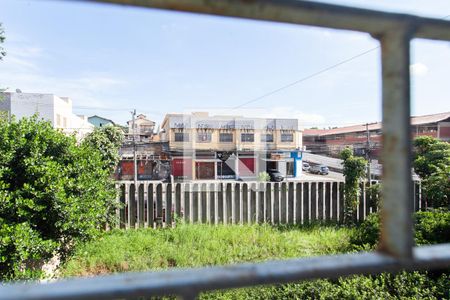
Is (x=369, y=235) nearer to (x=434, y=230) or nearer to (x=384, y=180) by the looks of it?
(x=434, y=230)

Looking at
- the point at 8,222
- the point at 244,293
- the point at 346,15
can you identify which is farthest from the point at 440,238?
the point at 8,222

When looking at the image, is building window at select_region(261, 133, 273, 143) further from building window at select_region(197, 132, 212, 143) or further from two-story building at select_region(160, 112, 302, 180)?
building window at select_region(197, 132, 212, 143)

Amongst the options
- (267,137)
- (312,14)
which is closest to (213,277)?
(312,14)

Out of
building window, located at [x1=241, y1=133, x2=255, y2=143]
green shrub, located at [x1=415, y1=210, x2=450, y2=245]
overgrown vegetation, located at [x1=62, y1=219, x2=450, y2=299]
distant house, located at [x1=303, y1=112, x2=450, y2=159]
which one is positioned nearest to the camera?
overgrown vegetation, located at [x1=62, y1=219, x2=450, y2=299]

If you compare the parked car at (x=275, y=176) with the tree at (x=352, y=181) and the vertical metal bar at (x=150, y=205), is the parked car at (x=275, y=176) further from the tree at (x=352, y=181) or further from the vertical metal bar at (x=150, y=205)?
the vertical metal bar at (x=150, y=205)

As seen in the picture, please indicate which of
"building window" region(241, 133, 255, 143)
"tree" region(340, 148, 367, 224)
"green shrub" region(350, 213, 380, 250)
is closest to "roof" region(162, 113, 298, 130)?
A: "building window" region(241, 133, 255, 143)

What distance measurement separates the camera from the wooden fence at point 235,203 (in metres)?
5.69

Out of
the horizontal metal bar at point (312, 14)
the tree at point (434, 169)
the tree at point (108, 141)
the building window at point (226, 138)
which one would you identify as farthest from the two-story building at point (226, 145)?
the horizontal metal bar at point (312, 14)

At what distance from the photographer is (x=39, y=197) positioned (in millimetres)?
3051

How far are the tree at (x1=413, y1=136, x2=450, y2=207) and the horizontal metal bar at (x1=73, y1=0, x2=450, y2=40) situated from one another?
617 cm

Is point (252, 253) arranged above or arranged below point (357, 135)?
below

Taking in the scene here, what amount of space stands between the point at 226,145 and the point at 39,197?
907 inches

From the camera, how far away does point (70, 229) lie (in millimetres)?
3312

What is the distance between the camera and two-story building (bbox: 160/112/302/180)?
80.7 feet
